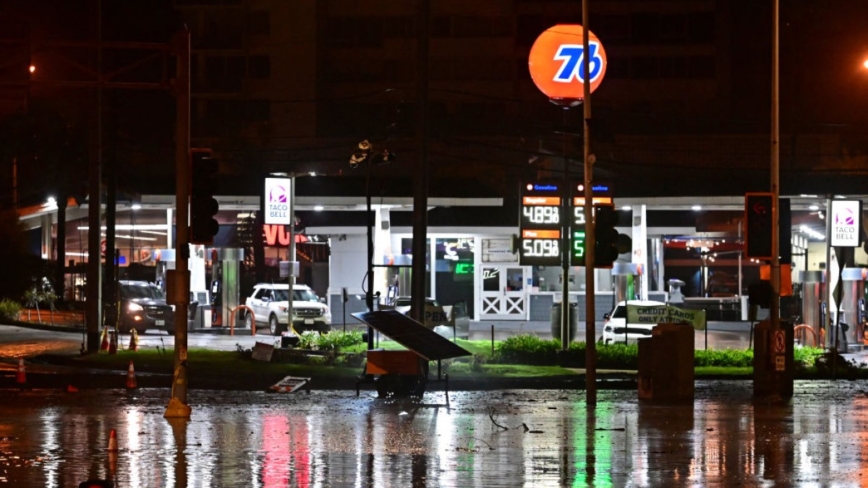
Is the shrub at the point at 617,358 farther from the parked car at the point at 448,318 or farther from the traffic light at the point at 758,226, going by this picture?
the traffic light at the point at 758,226

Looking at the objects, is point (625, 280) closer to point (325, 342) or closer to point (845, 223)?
point (845, 223)

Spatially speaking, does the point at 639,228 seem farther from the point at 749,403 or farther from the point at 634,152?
the point at 749,403

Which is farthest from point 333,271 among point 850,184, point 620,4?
point 620,4

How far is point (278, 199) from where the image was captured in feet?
121

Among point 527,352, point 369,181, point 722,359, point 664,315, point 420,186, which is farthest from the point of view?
point 664,315

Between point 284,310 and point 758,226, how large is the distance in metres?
22.0

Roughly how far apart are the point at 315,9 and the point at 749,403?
5076 cm

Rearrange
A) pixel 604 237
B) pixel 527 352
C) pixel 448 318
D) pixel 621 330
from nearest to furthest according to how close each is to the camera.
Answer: pixel 604 237 → pixel 527 352 → pixel 448 318 → pixel 621 330

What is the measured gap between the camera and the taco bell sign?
121 ft

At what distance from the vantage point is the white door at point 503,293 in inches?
2180

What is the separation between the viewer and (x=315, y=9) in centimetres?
6900

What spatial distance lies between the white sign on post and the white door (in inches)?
839

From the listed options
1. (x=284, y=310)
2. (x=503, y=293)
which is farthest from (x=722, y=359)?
(x=503, y=293)

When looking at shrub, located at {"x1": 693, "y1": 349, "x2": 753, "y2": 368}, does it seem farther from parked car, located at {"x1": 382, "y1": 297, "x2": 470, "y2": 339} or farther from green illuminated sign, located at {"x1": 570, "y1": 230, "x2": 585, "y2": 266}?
parked car, located at {"x1": 382, "y1": 297, "x2": 470, "y2": 339}
